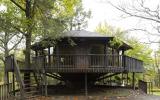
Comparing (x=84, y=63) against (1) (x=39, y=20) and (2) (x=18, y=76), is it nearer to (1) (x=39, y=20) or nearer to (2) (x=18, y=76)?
(1) (x=39, y=20)

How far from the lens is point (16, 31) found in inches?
1093

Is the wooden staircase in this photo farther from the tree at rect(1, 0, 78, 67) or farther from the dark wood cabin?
the tree at rect(1, 0, 78, 67)

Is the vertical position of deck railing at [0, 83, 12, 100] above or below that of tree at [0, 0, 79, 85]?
below

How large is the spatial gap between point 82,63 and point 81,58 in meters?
0.39

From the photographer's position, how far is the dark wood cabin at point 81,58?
24.8m

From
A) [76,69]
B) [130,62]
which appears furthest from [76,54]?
[130,62]

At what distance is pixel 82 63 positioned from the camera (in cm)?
2584

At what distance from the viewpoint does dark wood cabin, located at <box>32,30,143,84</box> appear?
24844 mm

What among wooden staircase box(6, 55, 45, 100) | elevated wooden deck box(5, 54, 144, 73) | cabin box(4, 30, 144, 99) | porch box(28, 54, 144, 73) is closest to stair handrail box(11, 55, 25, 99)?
wooden staircase box(6, 55, 45, 100)

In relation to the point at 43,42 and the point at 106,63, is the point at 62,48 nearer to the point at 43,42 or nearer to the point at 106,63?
Answer: the point at 43,42

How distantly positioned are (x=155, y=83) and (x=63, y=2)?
52827mm

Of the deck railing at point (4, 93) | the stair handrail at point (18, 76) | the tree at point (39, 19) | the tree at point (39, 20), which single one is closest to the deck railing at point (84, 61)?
the tree at point (39, 20)

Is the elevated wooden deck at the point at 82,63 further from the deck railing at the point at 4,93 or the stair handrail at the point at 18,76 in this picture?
the deck railing at the point at 4,93

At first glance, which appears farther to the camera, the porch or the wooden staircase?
the porch
